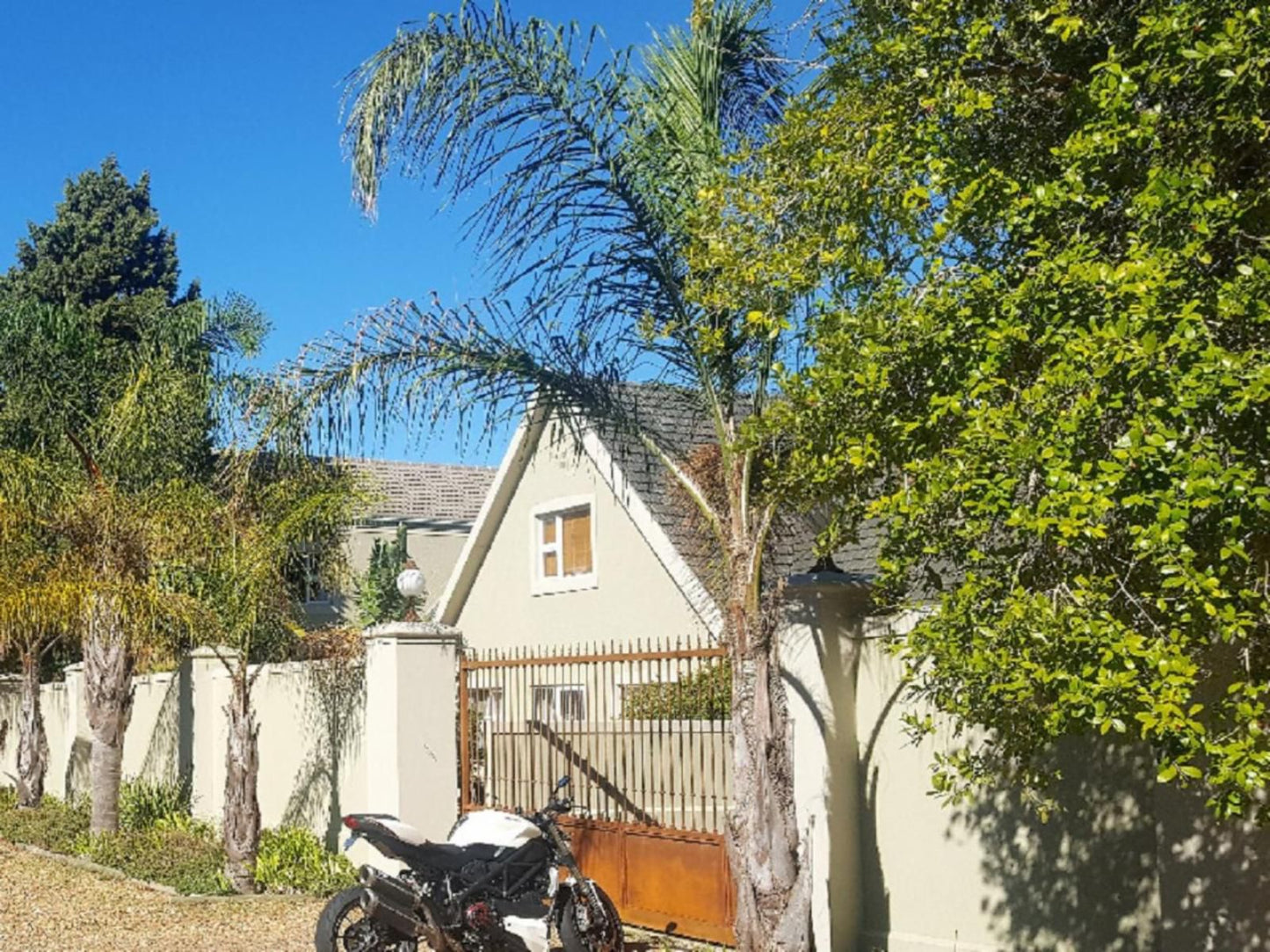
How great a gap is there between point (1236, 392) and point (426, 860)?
621cm

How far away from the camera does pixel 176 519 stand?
15.2m

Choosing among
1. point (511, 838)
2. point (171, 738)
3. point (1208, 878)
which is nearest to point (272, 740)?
point (171, 738)

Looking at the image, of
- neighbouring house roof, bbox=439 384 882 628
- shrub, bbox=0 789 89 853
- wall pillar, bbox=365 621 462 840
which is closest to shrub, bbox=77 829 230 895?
shrub, bbox=0 789 89 853

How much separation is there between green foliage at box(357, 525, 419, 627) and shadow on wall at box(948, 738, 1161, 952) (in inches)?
652

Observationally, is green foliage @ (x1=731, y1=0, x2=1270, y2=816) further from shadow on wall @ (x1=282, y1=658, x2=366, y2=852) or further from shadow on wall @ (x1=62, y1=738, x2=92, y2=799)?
shadow on wall @ (x1=62, y1=738, x2=92, y2=799)

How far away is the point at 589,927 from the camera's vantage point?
9570 mm

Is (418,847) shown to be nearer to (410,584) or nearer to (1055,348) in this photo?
(410,584)

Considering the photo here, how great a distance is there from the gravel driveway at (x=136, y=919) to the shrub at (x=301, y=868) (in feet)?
1.10

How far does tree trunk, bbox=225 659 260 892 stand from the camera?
45.3 ft

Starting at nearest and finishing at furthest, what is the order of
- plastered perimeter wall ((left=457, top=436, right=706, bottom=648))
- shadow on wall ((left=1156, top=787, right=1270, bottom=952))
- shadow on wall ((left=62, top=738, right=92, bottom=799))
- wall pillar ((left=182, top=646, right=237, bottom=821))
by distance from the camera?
shadow on wall ((left=1156, top=787, right=1270, bottom=952)) < wall pillar ((left=182, top=646, right=237, bottom=821)) < plastered perimeter wall ((left=457, top=436, right=706, bottom=648)) < shadow on wall ((left=62, top=738, right=92, bottom=799))

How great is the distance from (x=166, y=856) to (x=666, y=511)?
7528 millimetres

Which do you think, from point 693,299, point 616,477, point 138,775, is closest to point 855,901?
point 693,299

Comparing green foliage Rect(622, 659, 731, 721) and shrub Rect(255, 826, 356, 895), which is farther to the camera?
shrub Rect(255, 826, 356, 895)

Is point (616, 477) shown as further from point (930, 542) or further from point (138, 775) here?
point (930, 542)
